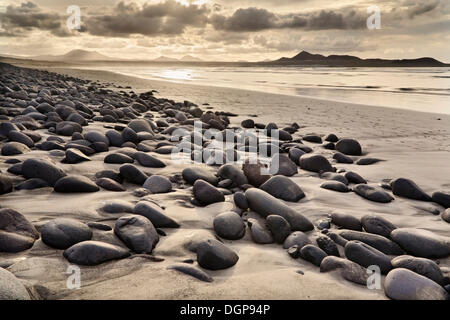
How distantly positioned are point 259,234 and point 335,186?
1316 millimetres

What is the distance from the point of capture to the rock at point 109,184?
2848 millimetres

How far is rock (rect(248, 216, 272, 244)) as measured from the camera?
2.17 meters

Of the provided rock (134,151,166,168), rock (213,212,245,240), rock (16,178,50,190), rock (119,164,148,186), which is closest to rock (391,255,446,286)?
rock (213,212,245,240)

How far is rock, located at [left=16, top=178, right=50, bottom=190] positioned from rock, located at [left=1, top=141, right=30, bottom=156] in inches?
42.4

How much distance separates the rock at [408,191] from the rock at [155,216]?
2111 mm

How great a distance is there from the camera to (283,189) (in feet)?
9.71

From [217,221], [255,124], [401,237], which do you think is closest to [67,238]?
[217,221]

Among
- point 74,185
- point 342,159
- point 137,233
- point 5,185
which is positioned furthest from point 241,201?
point 342,159

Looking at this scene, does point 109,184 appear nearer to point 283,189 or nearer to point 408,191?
point 283,189

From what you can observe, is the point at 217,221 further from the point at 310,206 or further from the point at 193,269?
the point at 310,206

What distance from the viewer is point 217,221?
7.43 feet

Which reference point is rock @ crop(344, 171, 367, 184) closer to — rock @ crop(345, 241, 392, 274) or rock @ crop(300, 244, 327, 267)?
rock @ crop(345, 241, 392, 274)
